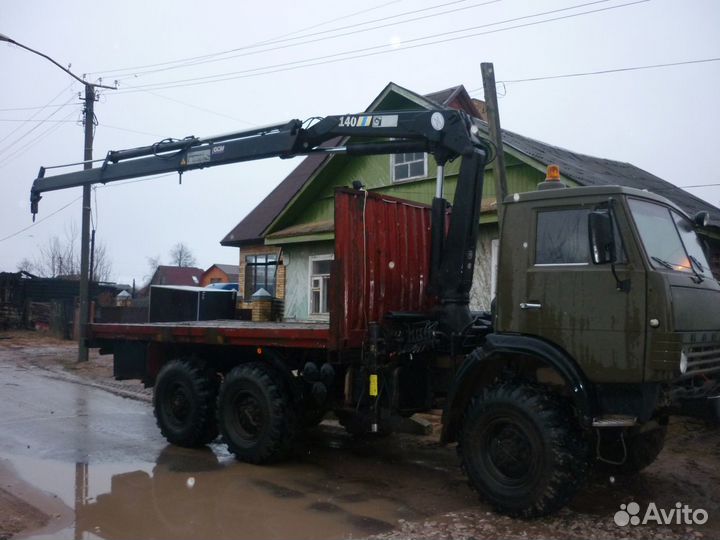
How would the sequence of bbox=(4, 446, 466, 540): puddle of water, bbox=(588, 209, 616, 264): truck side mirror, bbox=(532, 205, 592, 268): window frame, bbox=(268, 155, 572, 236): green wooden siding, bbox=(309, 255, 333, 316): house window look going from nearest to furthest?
bbox=(588, 209, 616, 264): truck side mirror → bbox=(4, 446, 466, 540): puddle of water → bbox=(532, 205, 592, 268): window frame → bbox=(268, 155, 572, 236): green wooden siding → bbox=(309, 255, 333, 316): house window

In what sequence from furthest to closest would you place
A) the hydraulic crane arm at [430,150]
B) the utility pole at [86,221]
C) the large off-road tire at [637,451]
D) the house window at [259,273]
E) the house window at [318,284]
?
the house window at [259,273] → the utility pole at [86,221] → the house window at [318,284] → the hydraulic crane arm at [430,150] → the large off-road tire at [637,451]

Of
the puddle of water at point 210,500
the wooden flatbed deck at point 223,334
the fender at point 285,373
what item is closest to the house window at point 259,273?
the wooden flatbed deck at point 223,334

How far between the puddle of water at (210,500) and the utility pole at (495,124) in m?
4.97

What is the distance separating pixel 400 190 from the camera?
16.2 metres

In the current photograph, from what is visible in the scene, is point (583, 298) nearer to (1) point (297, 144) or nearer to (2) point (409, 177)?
(1) point (297, 144)

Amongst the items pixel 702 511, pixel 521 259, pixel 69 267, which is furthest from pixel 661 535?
pixel 69 267

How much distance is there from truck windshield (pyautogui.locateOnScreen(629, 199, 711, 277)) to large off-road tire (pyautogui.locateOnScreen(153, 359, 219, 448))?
214 inches

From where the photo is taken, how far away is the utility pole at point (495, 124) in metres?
10.4

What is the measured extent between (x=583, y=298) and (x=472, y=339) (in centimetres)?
149

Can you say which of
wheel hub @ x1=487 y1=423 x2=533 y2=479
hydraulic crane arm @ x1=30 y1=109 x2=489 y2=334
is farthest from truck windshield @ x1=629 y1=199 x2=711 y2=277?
hydraulic crane arm @ x1=30 y1=109 x2=489 y2=334

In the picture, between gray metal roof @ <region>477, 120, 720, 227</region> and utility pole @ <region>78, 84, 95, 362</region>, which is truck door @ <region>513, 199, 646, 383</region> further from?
utility pole @ <region>78, 84, 95, 362</region>

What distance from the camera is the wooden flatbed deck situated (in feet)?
24.6

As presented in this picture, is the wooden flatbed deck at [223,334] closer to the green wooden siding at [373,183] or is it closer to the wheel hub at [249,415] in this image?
the wheel hub at [249,415]

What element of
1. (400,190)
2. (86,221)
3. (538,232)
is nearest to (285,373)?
(538,232)
